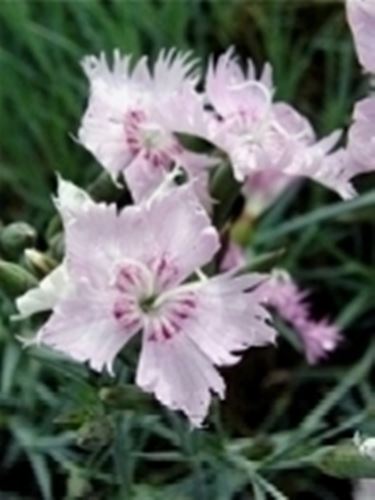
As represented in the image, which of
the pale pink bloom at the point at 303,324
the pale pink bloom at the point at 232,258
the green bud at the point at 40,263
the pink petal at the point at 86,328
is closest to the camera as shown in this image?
the pink petal at the point at 86,328

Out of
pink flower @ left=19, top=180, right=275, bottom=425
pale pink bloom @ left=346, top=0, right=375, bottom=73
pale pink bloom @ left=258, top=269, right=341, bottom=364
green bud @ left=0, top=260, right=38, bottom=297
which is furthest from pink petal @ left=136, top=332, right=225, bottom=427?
pale pink bloom @ left=258, top=269, right=341, bottom=364

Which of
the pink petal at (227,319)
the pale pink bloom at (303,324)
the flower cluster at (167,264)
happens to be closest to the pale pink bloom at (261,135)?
the flower cluster at (167,264)

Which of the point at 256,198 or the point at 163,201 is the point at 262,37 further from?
the point at 163,201

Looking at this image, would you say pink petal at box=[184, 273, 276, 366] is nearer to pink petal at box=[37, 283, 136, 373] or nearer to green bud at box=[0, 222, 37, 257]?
pink petal at box=[37, 283, 136, 373]

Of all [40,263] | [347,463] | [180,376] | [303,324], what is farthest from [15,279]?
[303,324]

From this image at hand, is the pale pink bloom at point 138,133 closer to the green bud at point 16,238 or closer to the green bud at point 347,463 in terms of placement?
the green bud at point 16,238
